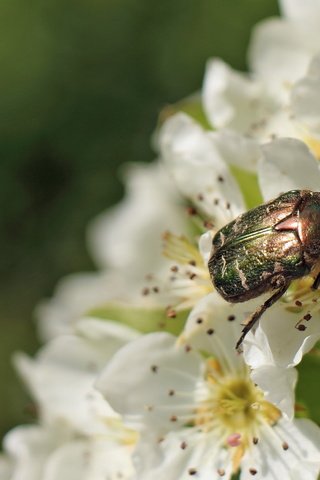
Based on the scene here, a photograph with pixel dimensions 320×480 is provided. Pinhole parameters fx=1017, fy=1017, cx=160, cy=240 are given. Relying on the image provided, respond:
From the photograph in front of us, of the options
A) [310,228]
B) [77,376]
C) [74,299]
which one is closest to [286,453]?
[310,228]

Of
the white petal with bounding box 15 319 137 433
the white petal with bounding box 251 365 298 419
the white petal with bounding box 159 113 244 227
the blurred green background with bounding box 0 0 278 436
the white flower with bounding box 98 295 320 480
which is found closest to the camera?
the white petal with bounding box 251 365 298 419

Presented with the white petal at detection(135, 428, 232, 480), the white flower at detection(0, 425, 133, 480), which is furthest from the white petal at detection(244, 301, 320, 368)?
the white flower at detection(0, 425, 133, 480)

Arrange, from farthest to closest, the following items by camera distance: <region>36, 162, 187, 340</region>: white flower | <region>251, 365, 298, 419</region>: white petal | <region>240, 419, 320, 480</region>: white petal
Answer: <region>36, 162, 187, 340</region>: white flower
<region>240, 419, 320, 480</region>: white petal
<region>251, 365, 298, 419</region>: white petal

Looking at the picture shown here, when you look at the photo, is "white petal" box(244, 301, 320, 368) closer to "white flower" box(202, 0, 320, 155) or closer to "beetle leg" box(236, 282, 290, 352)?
"beetle leg" box(236, 282, 290, 352)

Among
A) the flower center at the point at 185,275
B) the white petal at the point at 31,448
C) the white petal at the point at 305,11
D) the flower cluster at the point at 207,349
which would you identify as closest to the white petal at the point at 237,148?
the flower cluster at the point at 207,349

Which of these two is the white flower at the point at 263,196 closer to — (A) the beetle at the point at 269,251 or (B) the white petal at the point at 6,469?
(A) the beetle at the point at 269,251

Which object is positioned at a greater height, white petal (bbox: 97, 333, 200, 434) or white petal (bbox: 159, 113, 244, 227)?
white petal (bbox: 159, 113, 244, 227)

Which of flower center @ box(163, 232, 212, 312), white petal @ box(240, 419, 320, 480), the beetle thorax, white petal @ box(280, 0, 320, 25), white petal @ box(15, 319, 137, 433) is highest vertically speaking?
white petal @ box(280, 0, 320, 25)

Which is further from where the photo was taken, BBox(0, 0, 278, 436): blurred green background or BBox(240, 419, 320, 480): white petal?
BBox(0, 0, 278, 436): blurred green background
